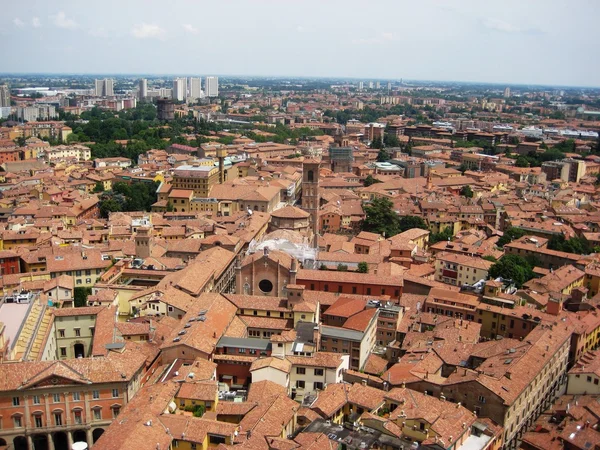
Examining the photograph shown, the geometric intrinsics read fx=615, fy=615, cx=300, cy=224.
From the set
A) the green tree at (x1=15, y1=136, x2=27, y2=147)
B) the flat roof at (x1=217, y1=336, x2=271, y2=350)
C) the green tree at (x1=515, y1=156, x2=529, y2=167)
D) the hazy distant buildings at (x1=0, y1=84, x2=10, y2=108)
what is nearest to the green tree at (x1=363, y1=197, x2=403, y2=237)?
the flat roof at (x1=217, y1=336, x2=271, y2=350)

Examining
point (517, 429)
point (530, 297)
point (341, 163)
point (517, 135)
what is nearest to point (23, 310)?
point (517, 429)

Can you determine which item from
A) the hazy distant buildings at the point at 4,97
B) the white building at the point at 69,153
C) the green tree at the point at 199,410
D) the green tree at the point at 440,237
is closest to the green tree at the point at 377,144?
the white building at the point at 69,153

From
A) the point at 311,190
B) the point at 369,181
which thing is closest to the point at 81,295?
the point at 311,190

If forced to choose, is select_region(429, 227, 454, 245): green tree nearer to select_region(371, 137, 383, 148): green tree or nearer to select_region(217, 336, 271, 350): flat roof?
select_region(217, 336, 271, 350): flat roof

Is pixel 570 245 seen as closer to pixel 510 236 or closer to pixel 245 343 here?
pixel 510 236

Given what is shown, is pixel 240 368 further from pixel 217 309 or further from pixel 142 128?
pixel 142 128

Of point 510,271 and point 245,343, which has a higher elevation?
point 510,271
